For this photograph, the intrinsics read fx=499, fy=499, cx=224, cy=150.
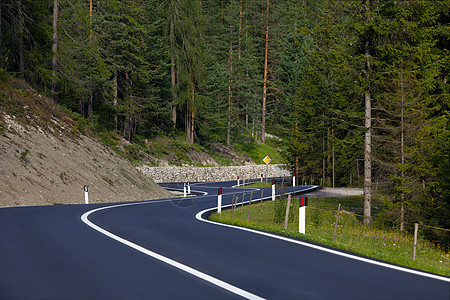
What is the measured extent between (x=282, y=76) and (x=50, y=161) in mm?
62221

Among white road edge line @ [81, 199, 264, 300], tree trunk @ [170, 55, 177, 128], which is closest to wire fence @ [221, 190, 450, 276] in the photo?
white road edge line @ [81, 199, 264, 300]

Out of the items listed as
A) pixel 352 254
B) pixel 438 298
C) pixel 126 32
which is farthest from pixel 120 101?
pixel 438 298

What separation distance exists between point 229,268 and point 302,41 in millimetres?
74259

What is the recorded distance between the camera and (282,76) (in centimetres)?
8431

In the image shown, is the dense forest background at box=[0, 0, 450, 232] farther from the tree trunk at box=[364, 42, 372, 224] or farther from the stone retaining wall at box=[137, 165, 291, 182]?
the stone retaining wall at box=[137, 165, 291, 182]

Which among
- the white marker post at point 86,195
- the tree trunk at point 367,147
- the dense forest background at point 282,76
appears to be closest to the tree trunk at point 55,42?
the dense forest background at point 282,76

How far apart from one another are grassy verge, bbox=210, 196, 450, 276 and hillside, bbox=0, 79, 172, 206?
7832mm

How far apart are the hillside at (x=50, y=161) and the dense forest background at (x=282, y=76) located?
225 inches

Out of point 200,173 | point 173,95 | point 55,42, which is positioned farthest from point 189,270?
point 173,95

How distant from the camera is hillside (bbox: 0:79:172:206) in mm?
23484

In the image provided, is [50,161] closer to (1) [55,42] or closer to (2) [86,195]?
(2) [86,195]

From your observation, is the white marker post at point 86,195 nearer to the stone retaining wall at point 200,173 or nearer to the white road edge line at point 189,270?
the white road edge line at point 189,270

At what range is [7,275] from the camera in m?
7.76

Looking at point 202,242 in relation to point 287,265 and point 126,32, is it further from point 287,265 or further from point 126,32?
point 126,32
